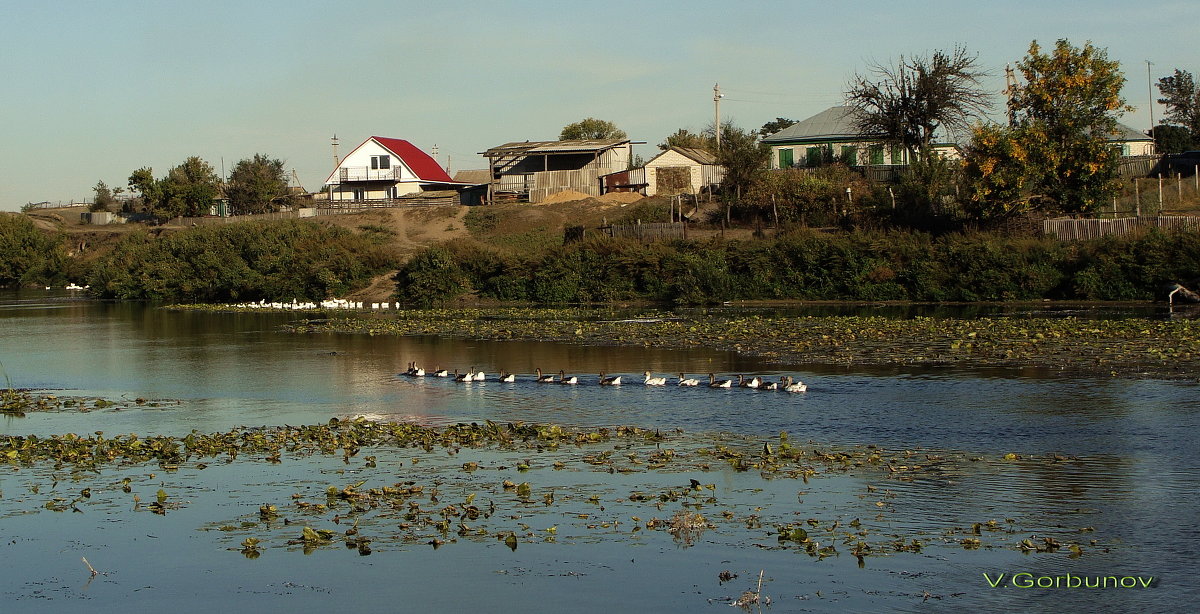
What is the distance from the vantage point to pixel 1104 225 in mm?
55281

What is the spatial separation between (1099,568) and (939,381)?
51.3 feet

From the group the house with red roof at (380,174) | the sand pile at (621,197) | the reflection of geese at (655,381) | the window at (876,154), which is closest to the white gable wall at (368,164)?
the house with red roof at (380,174)

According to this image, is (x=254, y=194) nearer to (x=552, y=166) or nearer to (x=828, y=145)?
(x=552, y=166)

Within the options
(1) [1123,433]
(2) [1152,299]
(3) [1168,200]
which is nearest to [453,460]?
(1) [1123,433]

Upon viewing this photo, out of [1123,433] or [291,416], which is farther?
[291,416]

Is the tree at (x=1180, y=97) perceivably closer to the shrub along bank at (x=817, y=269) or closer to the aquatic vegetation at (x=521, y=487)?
the shrub along bank at (x=817, y=269)

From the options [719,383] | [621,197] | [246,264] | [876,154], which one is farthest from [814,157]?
[719,383]

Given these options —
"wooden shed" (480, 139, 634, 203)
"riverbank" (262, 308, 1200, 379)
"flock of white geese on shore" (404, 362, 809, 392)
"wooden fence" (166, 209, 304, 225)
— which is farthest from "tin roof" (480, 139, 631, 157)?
"flock of white geese on shore" (404, 362, 809, 392)

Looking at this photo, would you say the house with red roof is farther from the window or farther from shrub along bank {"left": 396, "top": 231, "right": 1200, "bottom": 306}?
the window

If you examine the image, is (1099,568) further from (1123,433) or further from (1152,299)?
(1152,299)

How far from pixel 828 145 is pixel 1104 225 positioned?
97.1ft

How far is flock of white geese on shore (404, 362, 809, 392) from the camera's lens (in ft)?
95.4

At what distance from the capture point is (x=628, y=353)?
127ft

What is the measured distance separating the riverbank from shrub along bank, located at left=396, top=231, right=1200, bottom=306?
7274 millimetres
